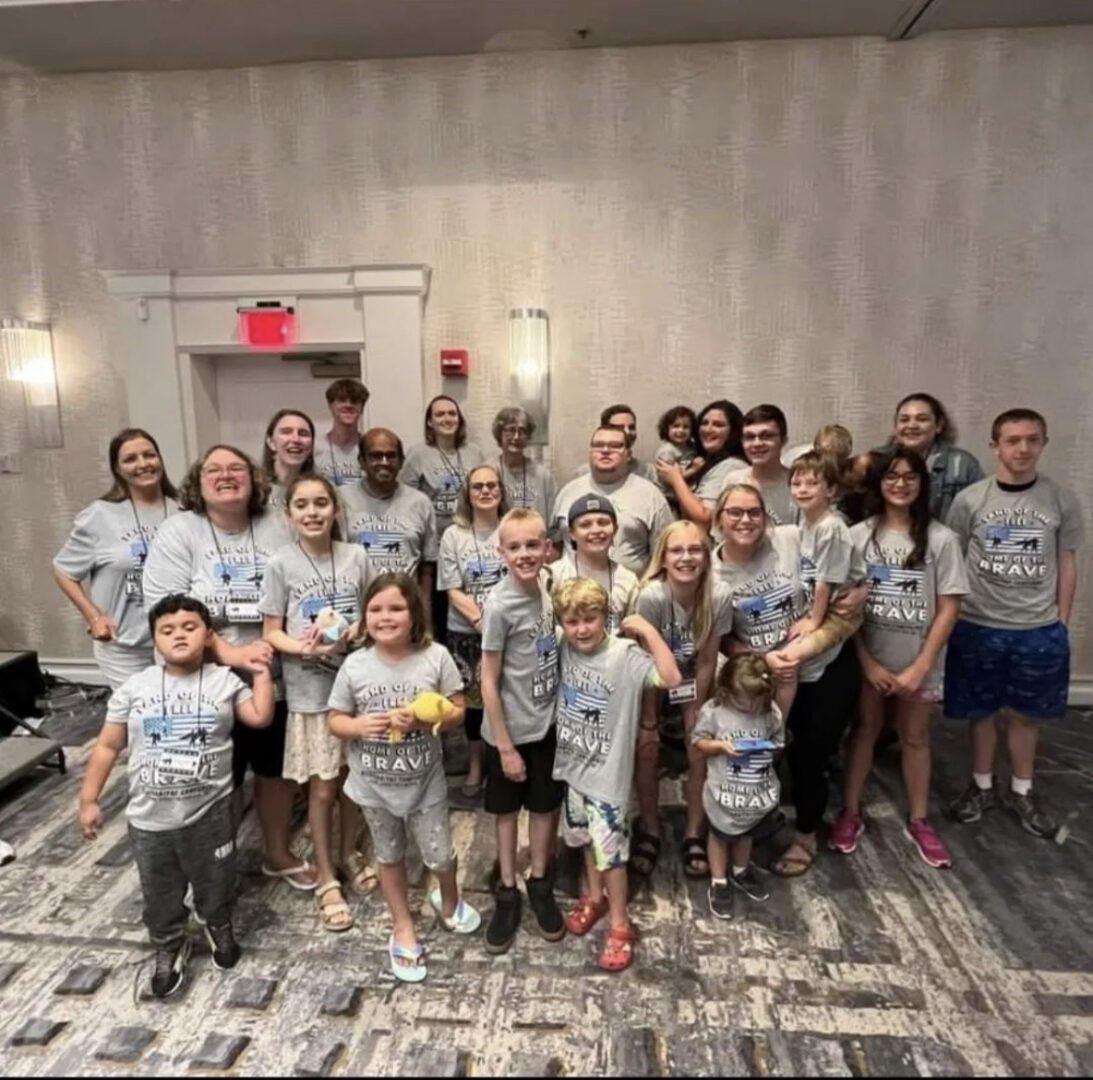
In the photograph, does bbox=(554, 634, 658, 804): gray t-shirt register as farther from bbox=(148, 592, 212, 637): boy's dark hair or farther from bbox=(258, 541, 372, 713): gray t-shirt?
bbox=(148, 592, 212, 637): boy's dark hair

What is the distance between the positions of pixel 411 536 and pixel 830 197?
2.69 metres

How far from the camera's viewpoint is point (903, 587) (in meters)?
2.31

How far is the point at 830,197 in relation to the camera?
359 centimetres

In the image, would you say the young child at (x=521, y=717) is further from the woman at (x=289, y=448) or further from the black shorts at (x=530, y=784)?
the woman at (x=289, y=448)

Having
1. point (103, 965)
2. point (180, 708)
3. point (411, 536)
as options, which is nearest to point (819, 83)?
point (411, 536)

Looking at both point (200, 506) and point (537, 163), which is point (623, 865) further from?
point (537, 163)

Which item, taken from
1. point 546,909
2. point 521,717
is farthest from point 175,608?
point 546,909

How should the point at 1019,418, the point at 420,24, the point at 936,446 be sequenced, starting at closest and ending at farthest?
the point at 1019,418 < the point at 936,446 < the point at 420,24

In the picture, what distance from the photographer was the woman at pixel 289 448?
2438 millimetres

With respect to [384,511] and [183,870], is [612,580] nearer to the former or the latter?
[384,511]

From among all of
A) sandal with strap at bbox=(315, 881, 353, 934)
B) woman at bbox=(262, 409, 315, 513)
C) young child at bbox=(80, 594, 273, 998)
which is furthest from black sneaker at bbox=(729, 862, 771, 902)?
woman at bbox=(262, 409, 315, 513)

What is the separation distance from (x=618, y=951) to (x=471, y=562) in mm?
1277

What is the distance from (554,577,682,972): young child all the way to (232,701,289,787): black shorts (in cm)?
86

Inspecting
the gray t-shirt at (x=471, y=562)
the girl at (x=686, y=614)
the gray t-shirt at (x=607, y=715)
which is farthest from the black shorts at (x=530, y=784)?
the gray t-shirt at (x=471, y=562)
